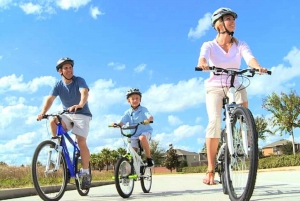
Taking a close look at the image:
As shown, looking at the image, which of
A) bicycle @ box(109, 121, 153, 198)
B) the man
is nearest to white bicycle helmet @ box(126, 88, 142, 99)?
bicycle @ box(109, 121, 153, 198)

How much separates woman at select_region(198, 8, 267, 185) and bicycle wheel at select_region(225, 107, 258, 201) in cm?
48

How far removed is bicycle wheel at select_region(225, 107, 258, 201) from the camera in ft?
11.6

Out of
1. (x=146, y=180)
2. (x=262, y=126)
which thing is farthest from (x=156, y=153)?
(x=146, y=180)

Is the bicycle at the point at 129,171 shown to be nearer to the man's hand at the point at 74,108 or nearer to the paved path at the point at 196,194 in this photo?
the paved path at the point at 196,194

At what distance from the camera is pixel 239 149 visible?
159 inches

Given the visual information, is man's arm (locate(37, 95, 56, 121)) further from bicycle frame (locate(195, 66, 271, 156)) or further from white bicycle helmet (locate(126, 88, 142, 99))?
bicycle frame (locate(195, 66, 271, 156))

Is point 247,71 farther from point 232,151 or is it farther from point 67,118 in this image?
point 67,118

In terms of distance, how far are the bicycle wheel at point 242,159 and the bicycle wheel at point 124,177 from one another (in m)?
2.40

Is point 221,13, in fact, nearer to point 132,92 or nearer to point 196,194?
point 196,194

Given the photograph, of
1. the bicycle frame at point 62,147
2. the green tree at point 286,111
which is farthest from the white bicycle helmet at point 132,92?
the green tree at point 286,111

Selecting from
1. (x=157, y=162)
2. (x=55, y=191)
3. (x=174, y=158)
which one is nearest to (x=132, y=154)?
(x=55, y=191)

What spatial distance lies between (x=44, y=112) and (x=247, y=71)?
3554 millimetres

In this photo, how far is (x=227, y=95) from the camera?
4.66 metres

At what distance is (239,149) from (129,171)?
303 cm
